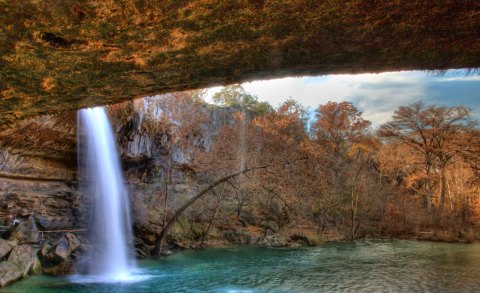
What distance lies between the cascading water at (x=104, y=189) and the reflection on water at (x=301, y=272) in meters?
1.64

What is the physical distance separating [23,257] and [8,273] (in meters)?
1.00

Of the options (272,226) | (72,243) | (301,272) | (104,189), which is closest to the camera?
(72,243)

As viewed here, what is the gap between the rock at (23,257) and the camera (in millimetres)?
10777

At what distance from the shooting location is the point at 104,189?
16.4 metres

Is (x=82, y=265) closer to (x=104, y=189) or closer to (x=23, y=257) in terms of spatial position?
(x=23, y=257)

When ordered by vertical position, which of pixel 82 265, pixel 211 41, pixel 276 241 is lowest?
pixel 276 241

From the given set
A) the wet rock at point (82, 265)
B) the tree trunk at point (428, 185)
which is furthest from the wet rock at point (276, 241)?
the tree trunk at point (428, 185)

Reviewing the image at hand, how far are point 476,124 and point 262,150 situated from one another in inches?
681

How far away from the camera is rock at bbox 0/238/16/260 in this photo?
10.7 m

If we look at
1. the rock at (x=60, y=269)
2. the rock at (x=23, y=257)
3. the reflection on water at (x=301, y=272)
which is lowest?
the reflection on water at (x=301, y=272)

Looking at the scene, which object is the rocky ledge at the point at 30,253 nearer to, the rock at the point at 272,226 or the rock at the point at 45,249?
the rock at the point at 45,249

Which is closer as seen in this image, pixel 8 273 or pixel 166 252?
pixel 8 273

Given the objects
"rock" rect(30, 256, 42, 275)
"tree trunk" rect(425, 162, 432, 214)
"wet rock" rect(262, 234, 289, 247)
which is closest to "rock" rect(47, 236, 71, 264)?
"rock" rect(30, 256, 42, 275)

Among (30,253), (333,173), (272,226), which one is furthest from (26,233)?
(333,173)
